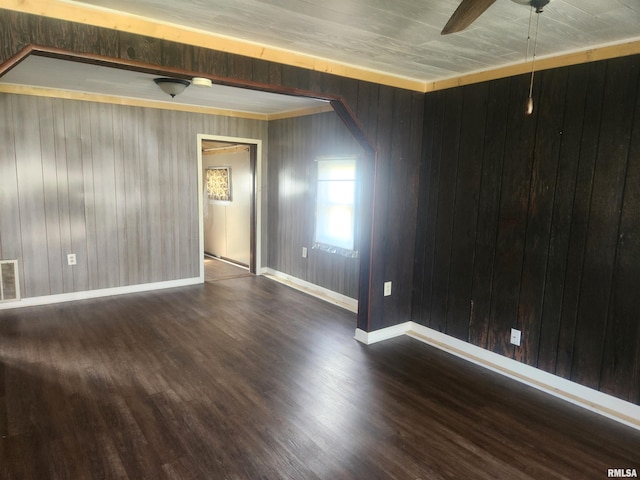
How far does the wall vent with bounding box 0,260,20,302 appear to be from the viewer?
4398 mm

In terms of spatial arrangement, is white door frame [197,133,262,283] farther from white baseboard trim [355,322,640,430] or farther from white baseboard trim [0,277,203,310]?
white baseboard trim [355,322,640,430]

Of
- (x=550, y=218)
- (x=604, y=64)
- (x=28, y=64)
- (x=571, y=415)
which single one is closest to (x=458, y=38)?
(x=604, y=64)

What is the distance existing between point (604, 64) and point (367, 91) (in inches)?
65.5

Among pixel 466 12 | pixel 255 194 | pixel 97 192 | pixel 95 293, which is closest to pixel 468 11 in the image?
pixel 466 12

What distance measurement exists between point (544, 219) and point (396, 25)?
5.75 ft

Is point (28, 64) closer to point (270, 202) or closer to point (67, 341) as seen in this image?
point (67, 341)

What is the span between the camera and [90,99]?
4.70 m

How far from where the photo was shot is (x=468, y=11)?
62.9 inches

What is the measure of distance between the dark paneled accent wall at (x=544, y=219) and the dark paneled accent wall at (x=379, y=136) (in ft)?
0.57

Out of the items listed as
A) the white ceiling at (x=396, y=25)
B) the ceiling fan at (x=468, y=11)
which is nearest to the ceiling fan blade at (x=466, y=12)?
the ceiling fan at (x=468, y=11)

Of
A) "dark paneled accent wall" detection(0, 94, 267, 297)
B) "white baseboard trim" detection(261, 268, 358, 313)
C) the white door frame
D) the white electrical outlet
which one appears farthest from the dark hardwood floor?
the white door frame

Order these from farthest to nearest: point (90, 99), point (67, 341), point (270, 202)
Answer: point (270, 202)
point (90, 99)
point (67, 341)

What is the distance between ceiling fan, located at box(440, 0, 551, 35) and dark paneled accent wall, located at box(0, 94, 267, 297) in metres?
4.41

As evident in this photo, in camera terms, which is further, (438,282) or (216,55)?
(438,282)
